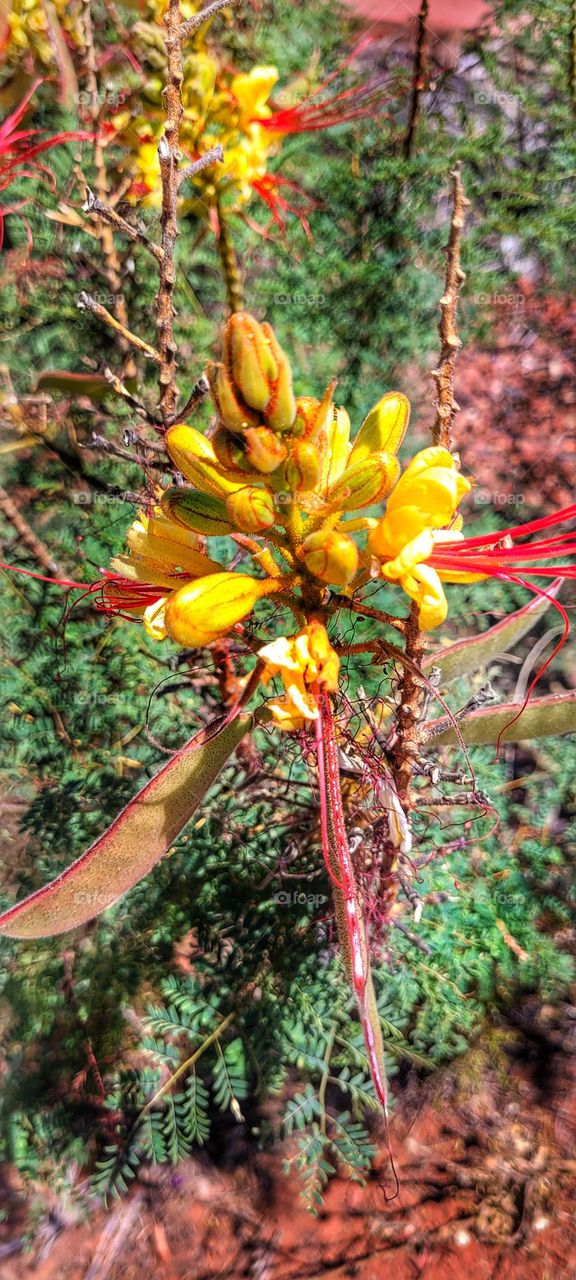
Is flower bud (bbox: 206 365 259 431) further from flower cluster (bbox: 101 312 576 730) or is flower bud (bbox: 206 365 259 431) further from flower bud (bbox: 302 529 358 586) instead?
flower bud (bbox: 302 529 358 586)

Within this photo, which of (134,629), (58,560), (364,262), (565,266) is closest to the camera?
(134,629)

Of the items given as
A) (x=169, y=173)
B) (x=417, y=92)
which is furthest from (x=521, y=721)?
(x=417, y=92)

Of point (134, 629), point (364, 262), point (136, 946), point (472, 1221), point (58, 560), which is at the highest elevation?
point (364, 262)

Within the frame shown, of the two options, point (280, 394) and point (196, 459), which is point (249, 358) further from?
point (196, 459)

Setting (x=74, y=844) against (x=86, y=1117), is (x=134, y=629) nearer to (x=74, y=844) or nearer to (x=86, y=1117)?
(x=74, y=844)

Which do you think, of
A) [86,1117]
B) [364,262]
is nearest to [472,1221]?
[86,1117]

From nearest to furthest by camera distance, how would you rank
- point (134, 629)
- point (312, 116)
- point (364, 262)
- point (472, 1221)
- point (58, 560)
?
1. point (472, 1221)
2. point (134, 629)
3. point (58, 560)
4. point (312, 116)
5. point (364, 262)

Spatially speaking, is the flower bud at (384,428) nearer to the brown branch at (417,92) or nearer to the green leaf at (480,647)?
the green leaf at (480,647)
